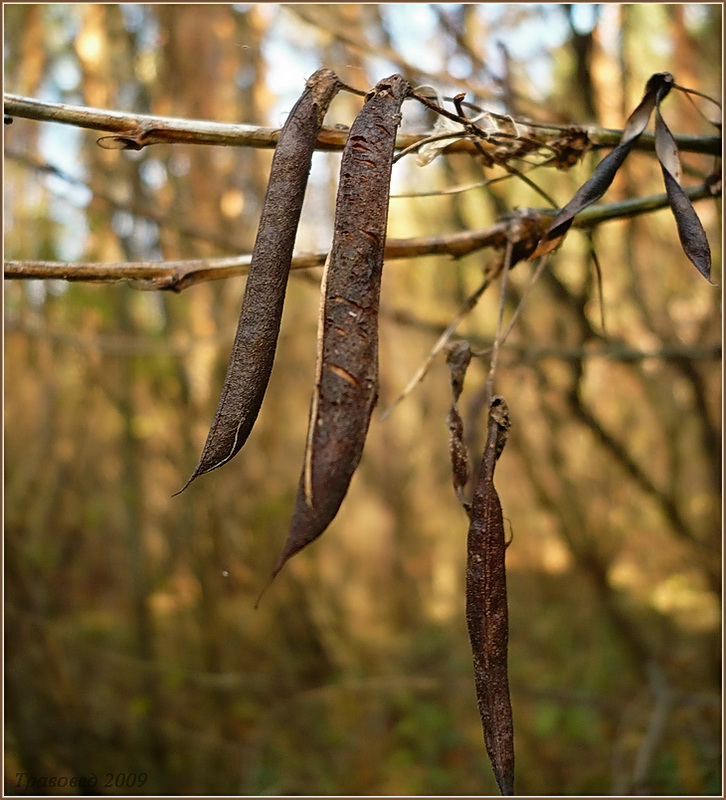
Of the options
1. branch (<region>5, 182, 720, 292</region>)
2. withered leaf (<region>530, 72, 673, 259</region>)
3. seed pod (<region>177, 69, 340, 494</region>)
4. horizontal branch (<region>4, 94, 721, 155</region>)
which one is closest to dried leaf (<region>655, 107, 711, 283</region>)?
withered leaf (<region>530, 72, 673, 259</region>)

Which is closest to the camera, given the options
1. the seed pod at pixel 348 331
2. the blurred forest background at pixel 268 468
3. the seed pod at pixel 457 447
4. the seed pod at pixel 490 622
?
the seed pod at pixel 348 331

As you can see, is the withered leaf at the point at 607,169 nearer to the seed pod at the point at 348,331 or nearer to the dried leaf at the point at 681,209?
the dried leaf at the point at 681,209

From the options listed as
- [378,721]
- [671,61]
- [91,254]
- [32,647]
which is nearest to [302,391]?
[91,254]

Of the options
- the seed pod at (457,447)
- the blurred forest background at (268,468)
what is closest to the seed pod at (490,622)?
the seed pod at (457,447)

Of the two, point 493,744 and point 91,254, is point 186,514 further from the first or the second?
point 493,744

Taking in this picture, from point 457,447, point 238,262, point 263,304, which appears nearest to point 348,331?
point 263,304

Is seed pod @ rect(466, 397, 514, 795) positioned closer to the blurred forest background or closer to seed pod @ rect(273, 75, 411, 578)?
seed pod @ rect(273, 75, 411, 578)
